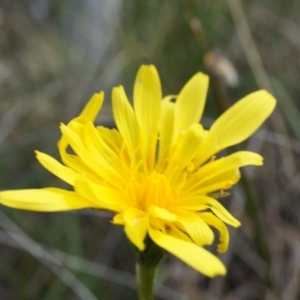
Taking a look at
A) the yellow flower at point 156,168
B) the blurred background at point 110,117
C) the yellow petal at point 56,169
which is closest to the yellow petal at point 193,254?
the yellow flower at point 156,168

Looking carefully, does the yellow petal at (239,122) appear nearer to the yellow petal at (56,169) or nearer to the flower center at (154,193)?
the flower center at (154,193)

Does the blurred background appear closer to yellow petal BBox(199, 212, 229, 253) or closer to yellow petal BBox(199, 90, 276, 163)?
yellow petal BBox(199, 90, 276, 163)

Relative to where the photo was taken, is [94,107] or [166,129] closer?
[94,107]

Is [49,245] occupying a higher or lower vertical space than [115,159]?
lower

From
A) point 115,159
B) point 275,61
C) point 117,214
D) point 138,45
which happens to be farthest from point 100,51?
point 117,214

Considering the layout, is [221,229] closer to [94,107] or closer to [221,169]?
[221,169]

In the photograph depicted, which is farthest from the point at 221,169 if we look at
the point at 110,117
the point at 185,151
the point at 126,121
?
the point at 110,117

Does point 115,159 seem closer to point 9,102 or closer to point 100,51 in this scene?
point 9,102
